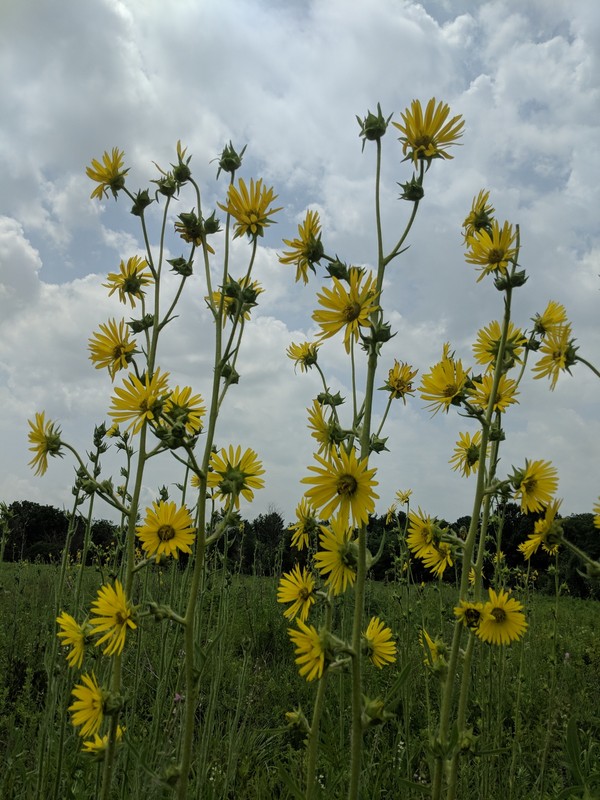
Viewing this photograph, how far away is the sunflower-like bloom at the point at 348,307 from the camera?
1.46 meters

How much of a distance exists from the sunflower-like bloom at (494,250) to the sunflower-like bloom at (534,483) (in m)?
0.58

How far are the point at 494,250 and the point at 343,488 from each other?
0.92 metres

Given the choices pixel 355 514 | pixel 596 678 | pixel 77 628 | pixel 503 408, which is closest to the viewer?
pixel 355 514

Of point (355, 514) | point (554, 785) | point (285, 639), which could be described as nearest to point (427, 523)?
point (355, 514)

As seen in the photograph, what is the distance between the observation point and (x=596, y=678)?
4898mm

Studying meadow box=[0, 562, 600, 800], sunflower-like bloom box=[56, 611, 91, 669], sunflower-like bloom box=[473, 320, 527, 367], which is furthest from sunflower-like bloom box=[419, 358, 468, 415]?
sunflower-like bloom box=[56, 611, 91, 669]

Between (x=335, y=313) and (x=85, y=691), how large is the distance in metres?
1.24

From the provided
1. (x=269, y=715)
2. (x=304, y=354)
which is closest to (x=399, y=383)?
(x=304, y=354)

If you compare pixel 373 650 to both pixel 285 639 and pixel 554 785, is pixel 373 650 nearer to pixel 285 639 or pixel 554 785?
pixel 554 785

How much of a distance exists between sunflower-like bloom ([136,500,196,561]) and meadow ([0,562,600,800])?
0.71 feet

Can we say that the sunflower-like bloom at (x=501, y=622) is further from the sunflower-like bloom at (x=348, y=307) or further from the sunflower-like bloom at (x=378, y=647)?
the sunflower-like bloom at (x=348, y=307)

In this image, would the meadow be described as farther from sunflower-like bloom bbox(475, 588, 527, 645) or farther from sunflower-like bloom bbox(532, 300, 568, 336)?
sunflower-like bloom bbox(532, 300, 568, 336)

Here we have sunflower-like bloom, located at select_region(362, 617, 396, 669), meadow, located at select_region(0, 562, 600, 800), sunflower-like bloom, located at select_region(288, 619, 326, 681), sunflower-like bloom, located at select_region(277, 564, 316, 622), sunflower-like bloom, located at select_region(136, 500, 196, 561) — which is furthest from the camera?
meadow, located at select_region(0, 562, 600, 800)

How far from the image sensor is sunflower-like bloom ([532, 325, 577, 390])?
5.98 ft
